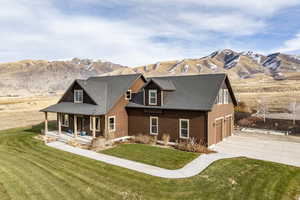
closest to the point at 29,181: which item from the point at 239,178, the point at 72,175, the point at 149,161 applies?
the point at 72,175

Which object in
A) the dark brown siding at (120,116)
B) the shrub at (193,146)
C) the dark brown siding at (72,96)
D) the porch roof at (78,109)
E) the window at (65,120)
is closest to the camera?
the shrub at (193,146)

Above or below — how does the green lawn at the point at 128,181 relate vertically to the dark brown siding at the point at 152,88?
below

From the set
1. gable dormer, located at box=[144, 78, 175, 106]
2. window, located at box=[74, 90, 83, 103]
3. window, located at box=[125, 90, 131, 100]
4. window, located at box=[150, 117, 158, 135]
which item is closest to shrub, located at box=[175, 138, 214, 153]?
window, located at box=[150, 117, 158, 135]

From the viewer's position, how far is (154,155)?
15.2 metres

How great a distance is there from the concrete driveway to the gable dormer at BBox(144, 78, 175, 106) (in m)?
6.80

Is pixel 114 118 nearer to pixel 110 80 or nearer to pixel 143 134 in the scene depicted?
pixel 143 134

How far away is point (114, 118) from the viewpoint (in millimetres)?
20422

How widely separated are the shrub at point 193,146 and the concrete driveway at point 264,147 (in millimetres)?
1340

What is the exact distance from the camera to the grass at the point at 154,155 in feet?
44.3

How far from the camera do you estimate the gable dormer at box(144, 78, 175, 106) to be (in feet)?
64.0

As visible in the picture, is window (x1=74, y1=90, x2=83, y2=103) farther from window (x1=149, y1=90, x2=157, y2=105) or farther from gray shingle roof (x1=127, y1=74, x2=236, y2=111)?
window (x1=149, y1=90, x2=157, y2=105)

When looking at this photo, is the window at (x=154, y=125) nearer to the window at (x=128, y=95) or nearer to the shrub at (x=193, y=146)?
the shrub at (x=193, y=146)

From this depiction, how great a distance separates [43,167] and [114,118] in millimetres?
8846

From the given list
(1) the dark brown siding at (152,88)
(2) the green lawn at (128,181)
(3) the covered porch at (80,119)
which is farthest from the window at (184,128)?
(3) the covered porch at (80,119)
